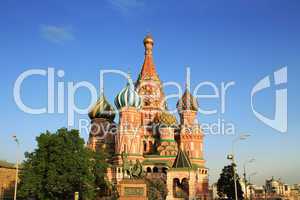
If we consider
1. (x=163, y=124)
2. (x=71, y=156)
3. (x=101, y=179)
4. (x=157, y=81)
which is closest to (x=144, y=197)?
(x=71, y=156)

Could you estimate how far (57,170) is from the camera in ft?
122

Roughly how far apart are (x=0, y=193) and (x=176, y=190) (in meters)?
25.4

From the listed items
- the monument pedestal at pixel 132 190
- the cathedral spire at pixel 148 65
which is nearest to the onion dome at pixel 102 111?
the cathedral spire at pixel 148 65

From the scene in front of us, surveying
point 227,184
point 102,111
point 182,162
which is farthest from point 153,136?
point 227,184

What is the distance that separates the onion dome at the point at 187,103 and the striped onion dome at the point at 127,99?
9931mm

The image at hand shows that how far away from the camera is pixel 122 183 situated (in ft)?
92.6

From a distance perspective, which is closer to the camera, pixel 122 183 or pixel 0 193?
pixel 122 183

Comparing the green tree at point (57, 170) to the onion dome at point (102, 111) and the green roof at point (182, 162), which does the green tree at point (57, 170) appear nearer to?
the green roof at point (182, 162)

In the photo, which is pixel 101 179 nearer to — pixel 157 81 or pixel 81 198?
pixel 81 198

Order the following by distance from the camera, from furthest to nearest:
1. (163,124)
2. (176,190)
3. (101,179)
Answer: (163,124) < (176,190) < (101,179)

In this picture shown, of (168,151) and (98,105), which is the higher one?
(98,105)

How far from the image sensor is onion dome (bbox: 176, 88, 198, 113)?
7152 centimetres

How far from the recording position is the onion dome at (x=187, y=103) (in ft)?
235

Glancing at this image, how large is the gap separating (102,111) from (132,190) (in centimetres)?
4253
